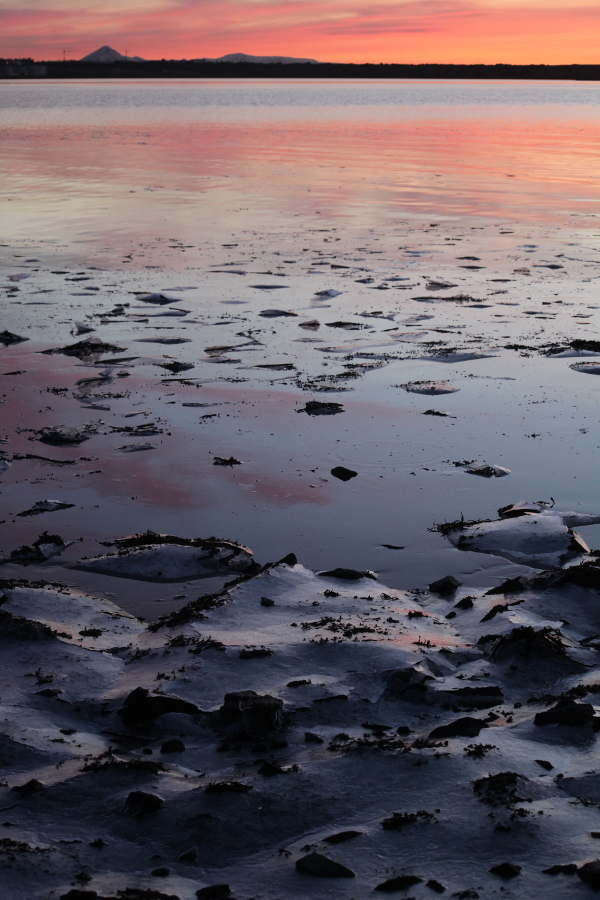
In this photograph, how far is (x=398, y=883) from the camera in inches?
88.4

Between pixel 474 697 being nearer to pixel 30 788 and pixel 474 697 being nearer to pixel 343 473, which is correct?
pixel 30 788

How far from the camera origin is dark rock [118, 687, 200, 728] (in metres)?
2.98

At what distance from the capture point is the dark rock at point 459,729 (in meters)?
2.87

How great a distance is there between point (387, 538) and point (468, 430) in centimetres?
161

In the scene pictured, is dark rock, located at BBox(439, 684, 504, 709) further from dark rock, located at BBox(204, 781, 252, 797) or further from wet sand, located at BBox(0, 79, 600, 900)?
dark rock, located at BBox(204, 781, 252, 797)

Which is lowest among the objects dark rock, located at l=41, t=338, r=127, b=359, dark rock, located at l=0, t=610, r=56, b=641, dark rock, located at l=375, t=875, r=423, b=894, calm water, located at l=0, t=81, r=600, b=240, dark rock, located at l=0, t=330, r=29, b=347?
dark rock, located at l=375, t=875, r=423, b=894

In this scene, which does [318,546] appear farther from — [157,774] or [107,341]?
Answer: [107,341]

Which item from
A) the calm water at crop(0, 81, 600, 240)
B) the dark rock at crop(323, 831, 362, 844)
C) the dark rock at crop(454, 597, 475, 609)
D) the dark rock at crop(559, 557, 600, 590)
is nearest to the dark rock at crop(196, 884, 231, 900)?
the dark rock at crop(323, 831, 362, 844)

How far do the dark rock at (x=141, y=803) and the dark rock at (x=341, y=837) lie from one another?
0.49 metres

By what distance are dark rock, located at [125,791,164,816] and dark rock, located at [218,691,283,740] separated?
16.5 inches

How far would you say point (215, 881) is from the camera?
2295 mm

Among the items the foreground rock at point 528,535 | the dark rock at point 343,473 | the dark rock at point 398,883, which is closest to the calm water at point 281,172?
the dark rock at point 343,473

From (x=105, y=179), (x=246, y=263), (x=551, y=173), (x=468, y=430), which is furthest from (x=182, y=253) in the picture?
(x=551, y=173)

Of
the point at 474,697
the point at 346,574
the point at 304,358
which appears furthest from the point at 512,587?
the point at 304,358
